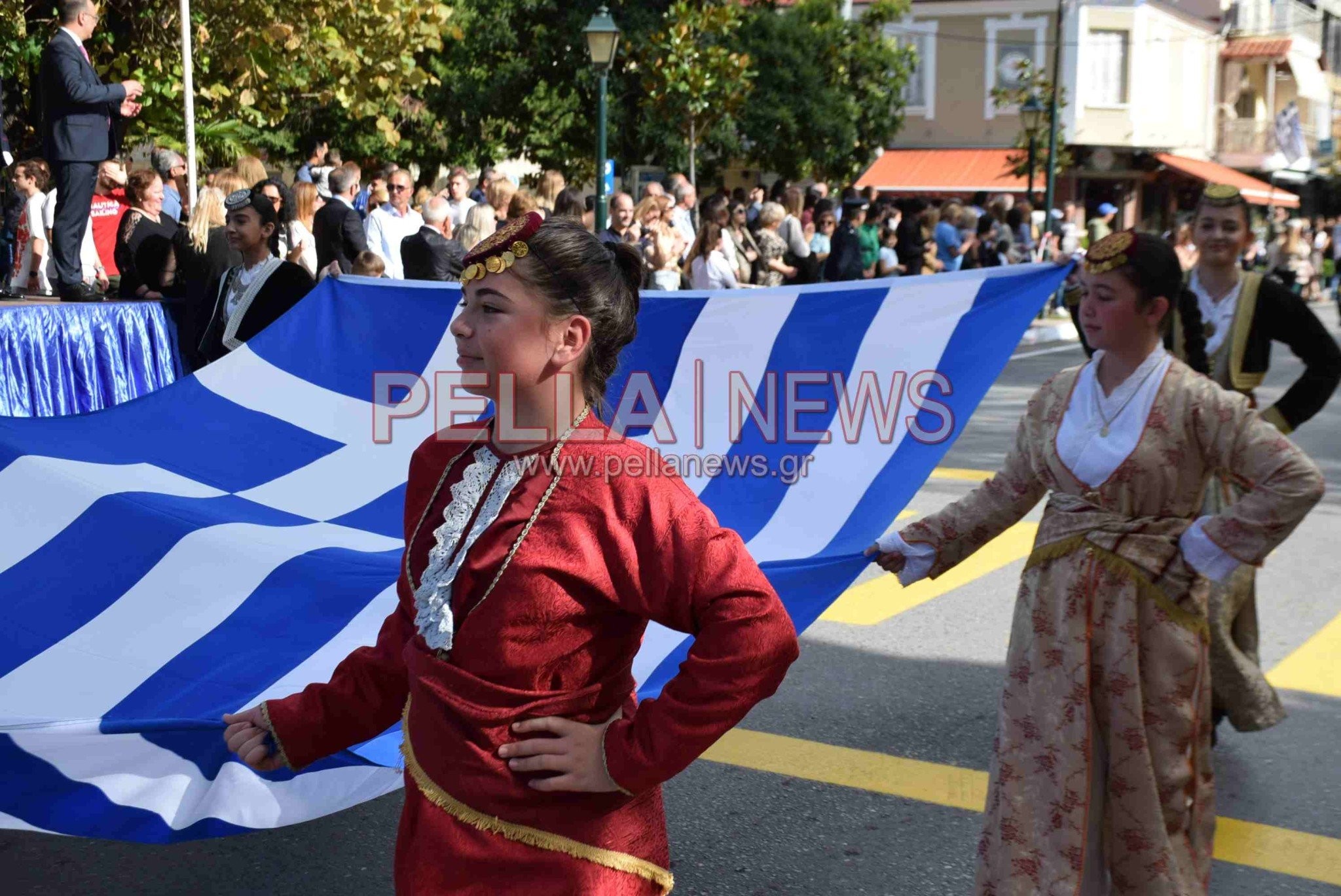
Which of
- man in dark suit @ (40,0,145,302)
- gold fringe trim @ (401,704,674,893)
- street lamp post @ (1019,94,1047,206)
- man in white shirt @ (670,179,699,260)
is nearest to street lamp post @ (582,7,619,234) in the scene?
man in white shirt @ (670,179,699,260)

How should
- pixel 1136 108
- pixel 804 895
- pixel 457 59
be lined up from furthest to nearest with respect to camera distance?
pixel 1136 108 < pixel 457 59 < pixel 804 895

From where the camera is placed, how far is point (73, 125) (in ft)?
27.3

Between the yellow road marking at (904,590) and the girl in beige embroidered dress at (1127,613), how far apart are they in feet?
8.58

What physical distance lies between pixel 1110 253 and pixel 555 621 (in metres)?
1.79

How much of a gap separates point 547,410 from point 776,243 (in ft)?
36.3

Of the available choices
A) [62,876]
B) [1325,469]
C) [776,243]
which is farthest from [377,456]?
[776,243]

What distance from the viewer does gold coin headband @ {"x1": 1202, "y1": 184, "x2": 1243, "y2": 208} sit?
4.36 meters

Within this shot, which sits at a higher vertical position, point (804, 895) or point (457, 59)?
point (457, 59)

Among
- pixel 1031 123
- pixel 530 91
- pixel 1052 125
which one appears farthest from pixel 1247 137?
pixel 530 91

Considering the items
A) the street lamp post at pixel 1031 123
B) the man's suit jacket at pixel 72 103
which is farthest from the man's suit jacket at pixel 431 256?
the street lamp post at pixel 1031 123

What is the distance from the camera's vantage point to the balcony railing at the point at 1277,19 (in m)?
47.2

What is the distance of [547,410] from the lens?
2100 millimetres

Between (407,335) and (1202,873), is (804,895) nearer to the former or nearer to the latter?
(1202,873)

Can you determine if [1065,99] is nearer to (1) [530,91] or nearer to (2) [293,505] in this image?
(1) [530,91]
